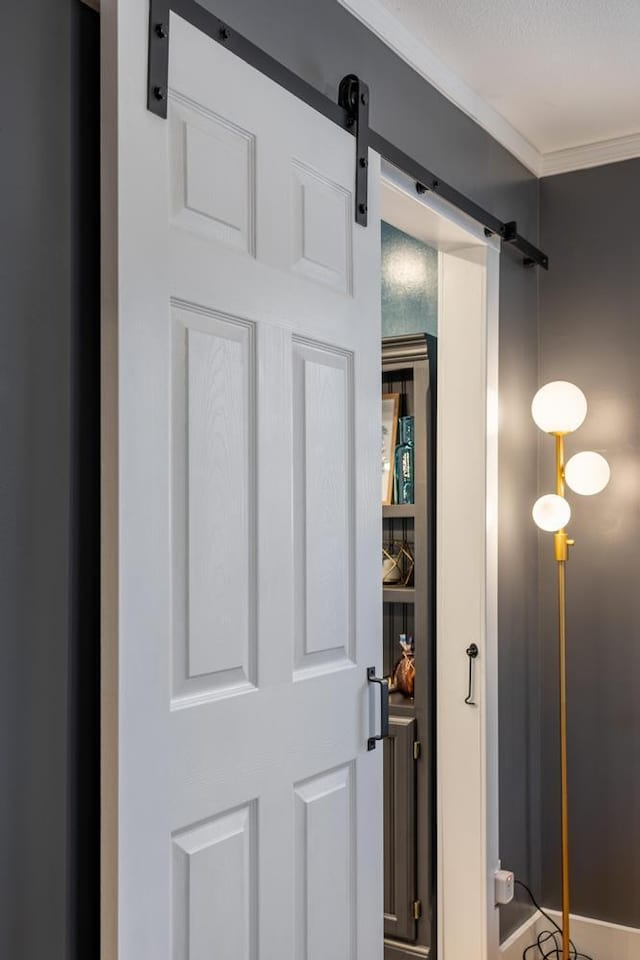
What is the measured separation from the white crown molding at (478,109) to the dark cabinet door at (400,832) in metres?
1.86

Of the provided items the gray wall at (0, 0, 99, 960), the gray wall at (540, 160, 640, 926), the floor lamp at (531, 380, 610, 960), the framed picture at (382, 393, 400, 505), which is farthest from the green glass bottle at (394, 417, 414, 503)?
the gray wall at (0, 0, 99, 960)

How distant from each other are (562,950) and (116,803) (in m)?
2.19

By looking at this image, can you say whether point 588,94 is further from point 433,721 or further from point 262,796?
point 262,796

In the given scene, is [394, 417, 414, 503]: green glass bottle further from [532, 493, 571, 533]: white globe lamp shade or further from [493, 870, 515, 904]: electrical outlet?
[493, 870, 515, 904]: electrical outlet

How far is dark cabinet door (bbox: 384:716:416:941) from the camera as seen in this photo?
9.55 ft

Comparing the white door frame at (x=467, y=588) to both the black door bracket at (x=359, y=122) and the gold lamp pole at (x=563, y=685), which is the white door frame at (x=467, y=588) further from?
the black door bracket at (x=359, y=122)

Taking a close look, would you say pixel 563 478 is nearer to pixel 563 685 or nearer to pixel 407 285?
pixel 563 685

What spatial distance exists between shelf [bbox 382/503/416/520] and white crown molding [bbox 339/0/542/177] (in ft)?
3.90

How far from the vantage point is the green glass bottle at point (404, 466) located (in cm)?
305

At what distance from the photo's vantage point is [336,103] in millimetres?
2078

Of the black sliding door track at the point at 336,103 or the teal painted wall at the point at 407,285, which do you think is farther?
the teal painted wall at the point at 407,285

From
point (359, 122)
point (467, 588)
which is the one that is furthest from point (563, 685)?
point (359, 122)

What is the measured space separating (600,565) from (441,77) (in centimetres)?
160

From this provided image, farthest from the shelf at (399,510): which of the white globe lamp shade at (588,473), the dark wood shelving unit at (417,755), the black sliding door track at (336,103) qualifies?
the black sliding door track at (336,103)
